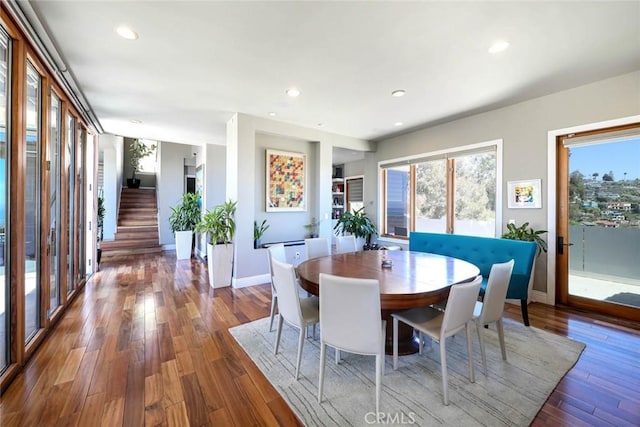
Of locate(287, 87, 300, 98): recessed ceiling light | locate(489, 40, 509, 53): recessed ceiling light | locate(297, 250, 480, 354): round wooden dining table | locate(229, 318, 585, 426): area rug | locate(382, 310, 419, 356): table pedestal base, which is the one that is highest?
locate(287, 87, 300, 98): recessed ceiling light

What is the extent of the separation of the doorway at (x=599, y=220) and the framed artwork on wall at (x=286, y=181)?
12.9 ft

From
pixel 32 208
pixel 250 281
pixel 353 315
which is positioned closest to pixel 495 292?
pixel 353 315

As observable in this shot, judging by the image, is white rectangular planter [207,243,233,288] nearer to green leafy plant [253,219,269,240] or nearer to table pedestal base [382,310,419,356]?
green leafy plant [253,219,269,240]

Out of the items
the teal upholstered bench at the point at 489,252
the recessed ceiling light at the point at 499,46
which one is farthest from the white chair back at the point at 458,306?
the recessed ceiling light at the point at 499,46

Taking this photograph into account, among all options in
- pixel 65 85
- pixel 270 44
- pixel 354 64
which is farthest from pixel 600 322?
pixel 65 85

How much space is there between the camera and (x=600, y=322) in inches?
116

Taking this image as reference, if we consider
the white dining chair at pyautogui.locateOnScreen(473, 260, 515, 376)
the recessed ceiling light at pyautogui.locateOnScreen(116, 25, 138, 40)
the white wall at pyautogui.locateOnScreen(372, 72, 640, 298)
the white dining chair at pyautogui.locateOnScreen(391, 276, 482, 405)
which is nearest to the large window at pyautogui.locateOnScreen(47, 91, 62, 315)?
the recessed ceiling light at pyautogui.locateOnScreen(116, 25, 138, 40)

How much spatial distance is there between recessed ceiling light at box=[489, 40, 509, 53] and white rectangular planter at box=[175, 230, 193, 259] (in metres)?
6.60

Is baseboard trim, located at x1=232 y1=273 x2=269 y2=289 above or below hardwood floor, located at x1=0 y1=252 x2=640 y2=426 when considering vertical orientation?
above

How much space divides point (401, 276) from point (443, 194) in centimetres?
307

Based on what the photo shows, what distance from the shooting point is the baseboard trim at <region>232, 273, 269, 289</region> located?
4156mm

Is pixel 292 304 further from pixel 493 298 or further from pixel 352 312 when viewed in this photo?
pixel 493 298

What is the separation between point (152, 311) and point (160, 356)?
116cm

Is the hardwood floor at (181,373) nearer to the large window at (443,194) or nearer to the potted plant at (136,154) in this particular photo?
the large window at (443,194)
